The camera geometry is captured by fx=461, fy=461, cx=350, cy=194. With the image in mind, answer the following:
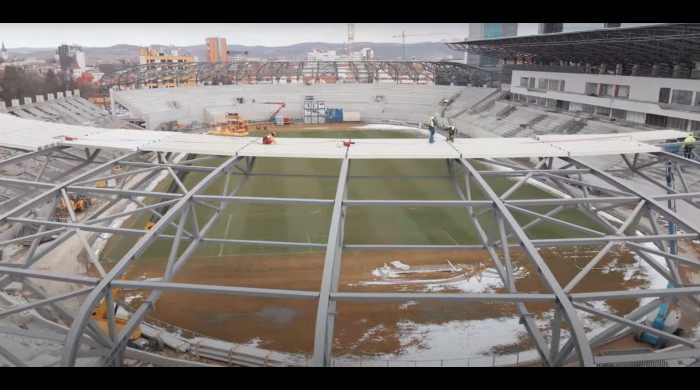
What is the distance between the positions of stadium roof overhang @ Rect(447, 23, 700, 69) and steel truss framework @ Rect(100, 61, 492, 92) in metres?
15.5

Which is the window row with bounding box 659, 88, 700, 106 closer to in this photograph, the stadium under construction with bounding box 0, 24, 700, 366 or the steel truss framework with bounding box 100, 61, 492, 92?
the stadium under construction with bounding box 0, 24, 700, 366

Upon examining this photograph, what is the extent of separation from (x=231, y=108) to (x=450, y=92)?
81.2 feet

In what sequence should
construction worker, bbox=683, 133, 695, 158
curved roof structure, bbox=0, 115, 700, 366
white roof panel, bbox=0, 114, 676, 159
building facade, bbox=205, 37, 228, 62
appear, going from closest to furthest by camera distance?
curved roof structure, bbox=0, 115, 700, 366, white roof panel, bbox=0, 114, 676, 159, construction worker, bbox=683, 133, 695, 158, building facade, bbox=205, 37, 228, 62

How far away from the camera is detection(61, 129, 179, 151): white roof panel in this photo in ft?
39.4

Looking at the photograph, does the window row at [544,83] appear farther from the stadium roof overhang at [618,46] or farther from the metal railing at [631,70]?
the stadium roof overhang at [618,46]

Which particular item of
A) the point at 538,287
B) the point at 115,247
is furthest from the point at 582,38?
the point at 115,247

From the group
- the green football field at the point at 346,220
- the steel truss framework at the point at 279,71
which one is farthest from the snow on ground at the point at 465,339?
the steel truss framework at the point at 279,71

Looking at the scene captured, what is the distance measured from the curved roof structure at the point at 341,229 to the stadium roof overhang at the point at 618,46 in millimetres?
12306

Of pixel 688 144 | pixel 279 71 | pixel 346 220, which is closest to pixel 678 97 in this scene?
pixel 688 144

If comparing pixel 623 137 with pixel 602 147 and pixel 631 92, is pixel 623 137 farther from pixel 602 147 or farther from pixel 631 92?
pixel 631 92

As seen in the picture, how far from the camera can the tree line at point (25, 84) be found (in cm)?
4503

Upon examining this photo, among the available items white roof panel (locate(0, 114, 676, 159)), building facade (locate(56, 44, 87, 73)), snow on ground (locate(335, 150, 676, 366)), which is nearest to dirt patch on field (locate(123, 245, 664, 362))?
snow on ground (locate(335, 150, 676, 366))

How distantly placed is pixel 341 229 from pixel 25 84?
173ft

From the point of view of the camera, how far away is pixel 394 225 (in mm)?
19797
